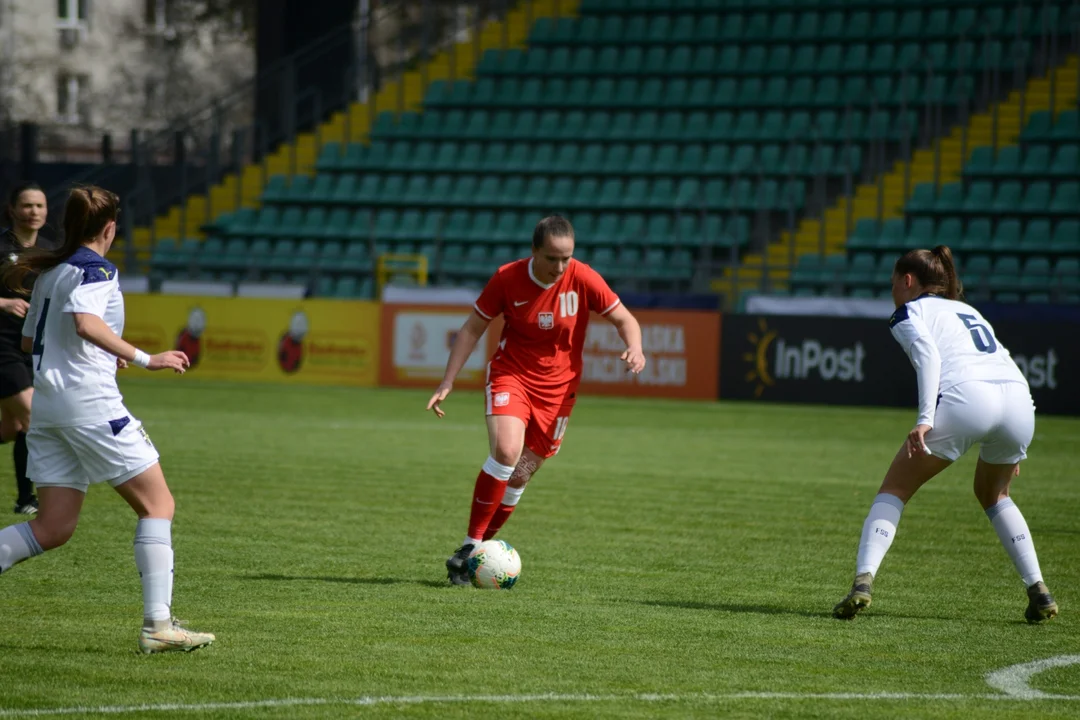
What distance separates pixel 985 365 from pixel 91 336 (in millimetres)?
4161

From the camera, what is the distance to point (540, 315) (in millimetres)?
8156

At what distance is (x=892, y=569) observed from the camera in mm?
9000

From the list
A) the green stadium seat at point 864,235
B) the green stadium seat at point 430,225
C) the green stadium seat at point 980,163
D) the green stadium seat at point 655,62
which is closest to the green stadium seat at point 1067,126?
the green stadium seat at point 980,163

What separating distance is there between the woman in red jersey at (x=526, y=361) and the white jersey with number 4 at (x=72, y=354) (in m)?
2.43

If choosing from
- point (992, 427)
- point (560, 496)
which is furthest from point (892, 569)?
point (560, 496)

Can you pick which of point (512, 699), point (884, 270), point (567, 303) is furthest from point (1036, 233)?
point (512, 699)

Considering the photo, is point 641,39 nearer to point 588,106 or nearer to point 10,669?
point 588,106

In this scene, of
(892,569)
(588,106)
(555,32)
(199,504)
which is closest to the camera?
(892,569)

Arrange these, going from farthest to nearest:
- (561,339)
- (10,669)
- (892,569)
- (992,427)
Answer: (892,569)
(561,339)
(992,427)
(10,669)

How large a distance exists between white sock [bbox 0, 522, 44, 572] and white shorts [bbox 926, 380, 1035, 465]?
13.4 feet

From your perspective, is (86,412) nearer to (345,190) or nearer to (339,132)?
(345,190)

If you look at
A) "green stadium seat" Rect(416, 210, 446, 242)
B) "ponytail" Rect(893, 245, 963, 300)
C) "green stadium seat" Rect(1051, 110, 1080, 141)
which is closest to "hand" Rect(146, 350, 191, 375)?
"ponytail" Rect(893, 245, 963, 300)

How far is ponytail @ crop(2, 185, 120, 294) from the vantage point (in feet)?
19.3

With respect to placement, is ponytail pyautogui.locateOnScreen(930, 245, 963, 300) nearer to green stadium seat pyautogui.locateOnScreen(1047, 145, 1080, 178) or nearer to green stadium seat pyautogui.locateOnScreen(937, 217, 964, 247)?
green stadium seat pyautogui.locateOnScreen(937, 217, 964, 247)
